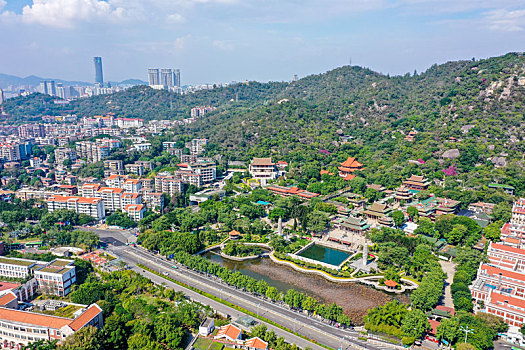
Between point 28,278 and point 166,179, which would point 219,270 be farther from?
point 166,179

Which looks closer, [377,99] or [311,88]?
[377,99]

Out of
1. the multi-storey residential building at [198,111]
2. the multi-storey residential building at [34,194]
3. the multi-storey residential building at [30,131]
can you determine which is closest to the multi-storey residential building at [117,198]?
the multi-storey residential building at [34,194]

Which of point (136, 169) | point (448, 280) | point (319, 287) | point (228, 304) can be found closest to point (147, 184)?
point (136, 169)

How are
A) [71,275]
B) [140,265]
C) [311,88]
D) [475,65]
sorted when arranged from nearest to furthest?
1. [71,275]
2. [140,265]
3. [475,65]
4. [311,88]

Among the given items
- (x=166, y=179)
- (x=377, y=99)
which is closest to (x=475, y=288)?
(x=166, y=179)

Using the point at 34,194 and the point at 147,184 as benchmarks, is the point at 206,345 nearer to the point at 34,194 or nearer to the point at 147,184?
the point at 147,184

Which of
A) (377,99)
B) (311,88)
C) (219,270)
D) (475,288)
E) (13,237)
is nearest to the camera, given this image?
(475,288)
